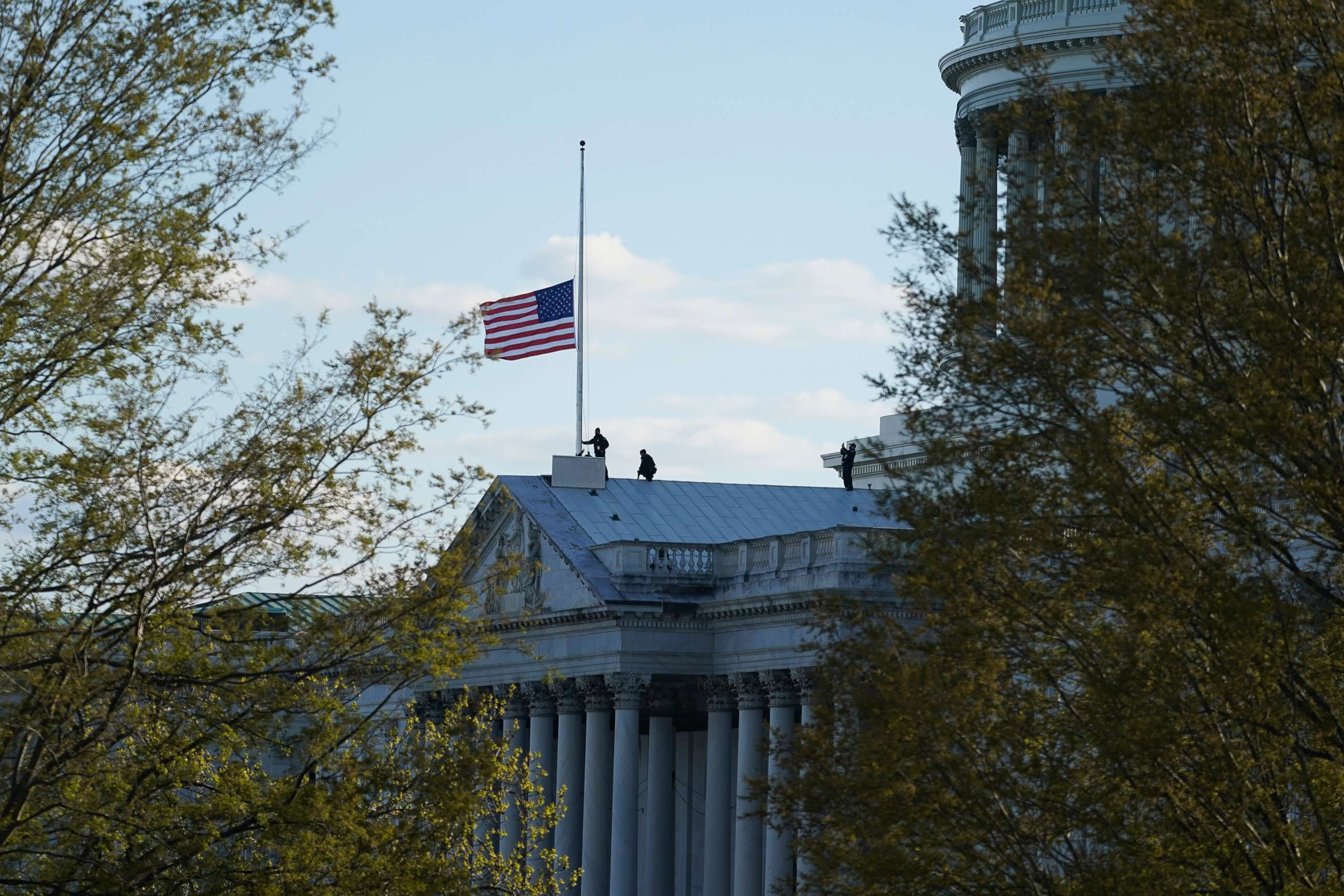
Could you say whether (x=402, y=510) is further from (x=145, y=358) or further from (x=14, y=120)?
(x=14, y=120)

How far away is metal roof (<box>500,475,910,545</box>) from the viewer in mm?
104312

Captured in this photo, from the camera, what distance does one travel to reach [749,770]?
8962 centimetres

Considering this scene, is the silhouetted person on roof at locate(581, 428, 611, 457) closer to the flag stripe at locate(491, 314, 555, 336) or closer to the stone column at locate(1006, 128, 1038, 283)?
the flag stripe at locate(491, 314, 555, 336)

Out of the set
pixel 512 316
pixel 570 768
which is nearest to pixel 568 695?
pixel 570 768

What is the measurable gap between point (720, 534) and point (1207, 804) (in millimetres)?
74226

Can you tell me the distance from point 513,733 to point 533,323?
16.0 metres

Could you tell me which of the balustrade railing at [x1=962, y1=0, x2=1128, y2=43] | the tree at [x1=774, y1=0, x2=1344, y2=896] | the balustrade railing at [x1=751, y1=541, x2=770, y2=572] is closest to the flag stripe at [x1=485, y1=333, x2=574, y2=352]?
the balustrade railing at [x1=751, y1=541, x2=770, y2=572]

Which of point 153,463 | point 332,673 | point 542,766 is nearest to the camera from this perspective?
point 153,463

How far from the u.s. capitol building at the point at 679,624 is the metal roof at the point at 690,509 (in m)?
0.11

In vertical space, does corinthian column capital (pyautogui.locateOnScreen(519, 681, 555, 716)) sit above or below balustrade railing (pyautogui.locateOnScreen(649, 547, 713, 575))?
below

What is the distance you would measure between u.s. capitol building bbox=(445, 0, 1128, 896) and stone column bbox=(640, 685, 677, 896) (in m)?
0.08

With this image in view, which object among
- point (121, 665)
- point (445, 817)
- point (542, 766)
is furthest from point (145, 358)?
point (542, 766)

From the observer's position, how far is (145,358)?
118ft

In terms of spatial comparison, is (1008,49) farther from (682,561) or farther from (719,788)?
(719,788)
